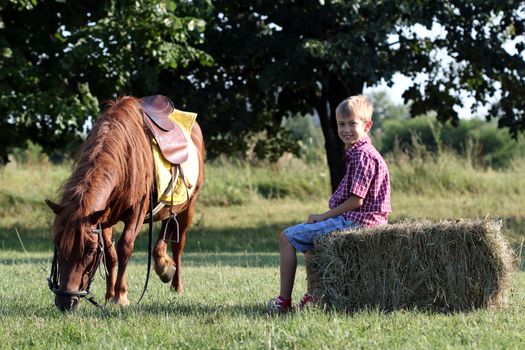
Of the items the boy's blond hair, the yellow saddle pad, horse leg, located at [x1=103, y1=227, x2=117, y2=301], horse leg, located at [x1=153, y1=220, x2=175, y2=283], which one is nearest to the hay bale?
the boy's blond hair

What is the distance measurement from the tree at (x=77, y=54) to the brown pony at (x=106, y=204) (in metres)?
8.65

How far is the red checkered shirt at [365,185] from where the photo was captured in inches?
259

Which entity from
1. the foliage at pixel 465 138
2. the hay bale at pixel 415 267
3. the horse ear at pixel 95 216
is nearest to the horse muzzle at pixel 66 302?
the horse ear at pixel 95 216

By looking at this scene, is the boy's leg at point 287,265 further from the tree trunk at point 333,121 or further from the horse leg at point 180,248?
the tree trunk at point 333,121

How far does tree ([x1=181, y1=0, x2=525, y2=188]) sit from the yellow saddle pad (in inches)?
310

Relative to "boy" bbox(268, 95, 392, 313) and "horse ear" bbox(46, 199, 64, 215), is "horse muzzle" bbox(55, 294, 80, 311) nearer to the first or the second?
"horse ear" bbox(46, 199, 64, 215)

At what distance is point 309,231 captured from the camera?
21.6 ft

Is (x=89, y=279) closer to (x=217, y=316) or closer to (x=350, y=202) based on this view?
(x=217, y=316)

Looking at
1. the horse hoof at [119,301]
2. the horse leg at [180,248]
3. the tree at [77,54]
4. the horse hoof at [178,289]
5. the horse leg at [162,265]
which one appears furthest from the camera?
the tree at [77,54]

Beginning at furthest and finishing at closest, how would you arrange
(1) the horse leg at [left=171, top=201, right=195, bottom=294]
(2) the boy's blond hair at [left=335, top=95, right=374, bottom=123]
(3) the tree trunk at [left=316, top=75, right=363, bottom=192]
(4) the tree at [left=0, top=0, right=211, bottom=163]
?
(3) the tree trunk at [left=316, top=75, right=363, bottom=192] < (4) the tree at [left=0, top=0, right=211, bottom=163] < (1) the horse leg at [left=171, top=201, right=195, bottom=294] < (2) the boy's blond hair at [left=335, top=95, right=374, bottom=123]

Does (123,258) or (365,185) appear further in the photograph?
(123,258)

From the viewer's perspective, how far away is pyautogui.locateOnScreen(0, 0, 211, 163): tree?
1664 centimetres

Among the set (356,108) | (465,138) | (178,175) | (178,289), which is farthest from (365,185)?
(465,138)

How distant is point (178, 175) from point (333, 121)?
11944mm
